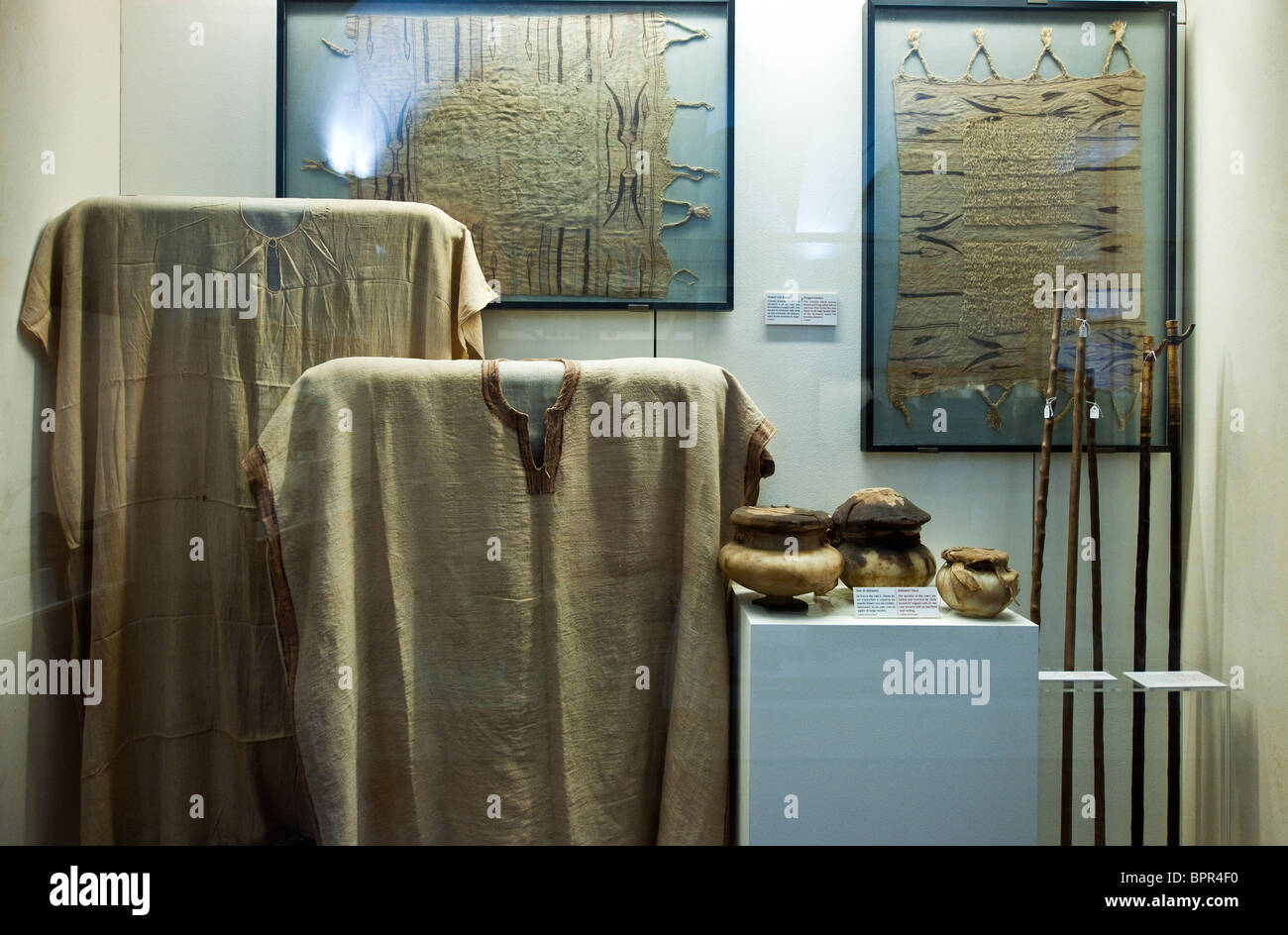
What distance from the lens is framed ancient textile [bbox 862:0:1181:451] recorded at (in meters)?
1.49

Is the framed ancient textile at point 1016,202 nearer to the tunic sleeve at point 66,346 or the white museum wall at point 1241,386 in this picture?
the white museum wall at point 1241,386

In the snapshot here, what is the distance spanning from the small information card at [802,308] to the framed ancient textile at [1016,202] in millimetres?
80

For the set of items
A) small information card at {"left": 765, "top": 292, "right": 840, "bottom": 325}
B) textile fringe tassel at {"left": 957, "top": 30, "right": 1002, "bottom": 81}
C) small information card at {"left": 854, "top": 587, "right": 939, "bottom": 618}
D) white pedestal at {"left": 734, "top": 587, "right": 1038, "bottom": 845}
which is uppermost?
textile fringe tassel at {"left": 957, "top": 30, "right": 1002, "bottom": 81}

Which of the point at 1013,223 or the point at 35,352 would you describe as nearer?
the point at 35,352

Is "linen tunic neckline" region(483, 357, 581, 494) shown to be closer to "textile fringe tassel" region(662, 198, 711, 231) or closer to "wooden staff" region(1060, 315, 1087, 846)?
"textile fringe tassel" region(662, 198, 711, 231)

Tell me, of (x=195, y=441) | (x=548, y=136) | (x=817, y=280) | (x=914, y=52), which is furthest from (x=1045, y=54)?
(x=195, y=441)

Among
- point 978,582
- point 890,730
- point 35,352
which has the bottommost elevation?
point 890,730

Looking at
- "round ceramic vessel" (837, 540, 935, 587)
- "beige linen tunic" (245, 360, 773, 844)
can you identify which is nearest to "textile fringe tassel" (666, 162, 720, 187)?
"beige linen tunic" (245, 360, 773, 844)

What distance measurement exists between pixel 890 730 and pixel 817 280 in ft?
3.02

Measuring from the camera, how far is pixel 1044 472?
4.97ft

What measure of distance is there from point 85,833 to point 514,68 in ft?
5.79

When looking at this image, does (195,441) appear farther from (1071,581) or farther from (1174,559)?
(1174,559)

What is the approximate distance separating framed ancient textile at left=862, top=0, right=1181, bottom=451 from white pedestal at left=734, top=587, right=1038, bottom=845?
1.57ft

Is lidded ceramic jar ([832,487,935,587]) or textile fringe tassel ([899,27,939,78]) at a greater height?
textile fringe tassel ([899,27,939,78])
